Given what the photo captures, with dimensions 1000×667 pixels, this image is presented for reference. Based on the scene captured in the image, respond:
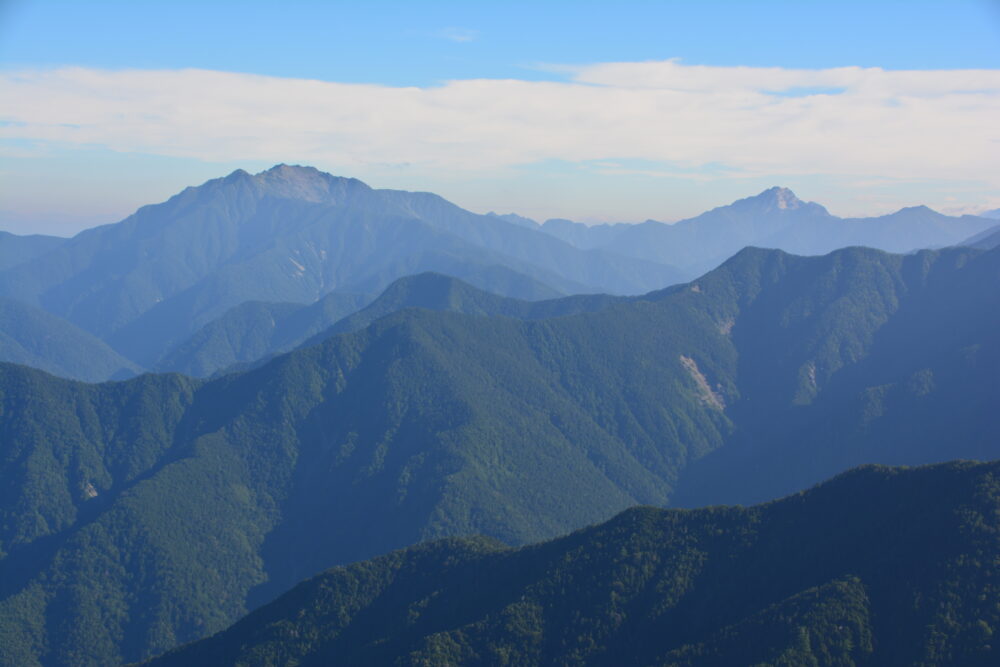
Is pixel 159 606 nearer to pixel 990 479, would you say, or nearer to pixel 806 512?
pixel 806 512

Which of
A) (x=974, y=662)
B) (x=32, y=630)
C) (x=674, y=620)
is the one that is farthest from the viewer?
(x=32, y=630)

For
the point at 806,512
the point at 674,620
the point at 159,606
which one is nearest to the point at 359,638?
the point at 674,620

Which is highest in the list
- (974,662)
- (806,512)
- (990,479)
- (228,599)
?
(990,479)

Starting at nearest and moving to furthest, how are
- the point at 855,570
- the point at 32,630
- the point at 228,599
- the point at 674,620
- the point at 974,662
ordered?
the point at 974,662, the point at 855,570, the point at 674,620, the point at 32,630, the point at 228,599

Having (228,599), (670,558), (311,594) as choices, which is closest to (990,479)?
(670,558)

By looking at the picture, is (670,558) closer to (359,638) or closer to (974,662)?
(974,662)

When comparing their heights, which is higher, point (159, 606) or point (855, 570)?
point (855, 570)

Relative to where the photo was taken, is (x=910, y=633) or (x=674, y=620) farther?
(x=674, y=620)
